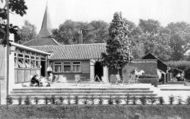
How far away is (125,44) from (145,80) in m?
4.33

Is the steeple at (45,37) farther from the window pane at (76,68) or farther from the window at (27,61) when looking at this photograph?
the window at (27,61)

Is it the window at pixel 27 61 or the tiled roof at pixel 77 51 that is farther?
the tiled roof at pixel 77 51

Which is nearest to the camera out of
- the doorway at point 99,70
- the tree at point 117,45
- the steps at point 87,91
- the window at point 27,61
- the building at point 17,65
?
the steps at point 87,91

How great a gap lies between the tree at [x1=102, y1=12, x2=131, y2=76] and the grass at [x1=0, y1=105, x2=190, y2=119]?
1590 cm

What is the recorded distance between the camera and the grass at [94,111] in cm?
1141

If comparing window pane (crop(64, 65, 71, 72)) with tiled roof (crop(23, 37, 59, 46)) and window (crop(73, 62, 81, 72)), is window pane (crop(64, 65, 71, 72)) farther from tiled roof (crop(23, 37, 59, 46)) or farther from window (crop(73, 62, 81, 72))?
tiled roof (crop(23, 37, 59, 46))

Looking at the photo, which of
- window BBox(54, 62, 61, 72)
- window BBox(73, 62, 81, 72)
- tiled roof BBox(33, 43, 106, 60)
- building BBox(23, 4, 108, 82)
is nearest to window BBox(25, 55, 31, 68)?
building BBox(23, 4, 108, 82)

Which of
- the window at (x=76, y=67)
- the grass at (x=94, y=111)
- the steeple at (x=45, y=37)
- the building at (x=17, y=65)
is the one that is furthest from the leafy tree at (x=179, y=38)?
the grass at (x=94, y=111)

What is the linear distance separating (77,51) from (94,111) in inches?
847

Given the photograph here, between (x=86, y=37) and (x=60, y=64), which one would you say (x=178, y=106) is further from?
(x=86, y=37)

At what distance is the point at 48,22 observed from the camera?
57469 mm

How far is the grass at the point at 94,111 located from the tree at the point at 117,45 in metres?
15.9

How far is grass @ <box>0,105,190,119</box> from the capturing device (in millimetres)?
11406

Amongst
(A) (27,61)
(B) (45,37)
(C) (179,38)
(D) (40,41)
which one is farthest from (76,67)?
(C) (179,38)
